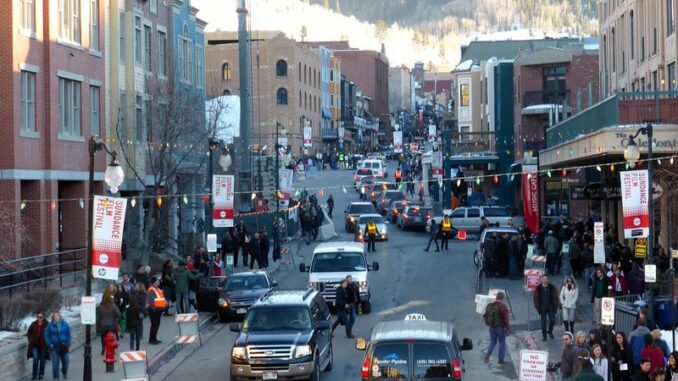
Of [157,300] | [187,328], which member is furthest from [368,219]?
[157,300]

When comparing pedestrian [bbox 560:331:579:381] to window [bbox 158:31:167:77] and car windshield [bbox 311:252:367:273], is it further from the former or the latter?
window [bbox 158:31:167:77]

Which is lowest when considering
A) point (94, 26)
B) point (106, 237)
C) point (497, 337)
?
point (497, 337)

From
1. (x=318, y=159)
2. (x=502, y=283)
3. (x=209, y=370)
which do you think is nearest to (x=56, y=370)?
(x=209, y=370)

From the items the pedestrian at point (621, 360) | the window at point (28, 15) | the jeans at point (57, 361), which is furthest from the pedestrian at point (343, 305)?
the window at point (28, 15)

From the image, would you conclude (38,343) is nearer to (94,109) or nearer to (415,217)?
(94,109)

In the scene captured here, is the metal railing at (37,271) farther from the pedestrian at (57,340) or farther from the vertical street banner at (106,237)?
the vertical street banner at (106,237)

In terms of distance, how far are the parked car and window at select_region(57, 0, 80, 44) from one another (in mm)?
26513

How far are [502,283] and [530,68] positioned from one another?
3553 centimetres

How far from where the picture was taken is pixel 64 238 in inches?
1566

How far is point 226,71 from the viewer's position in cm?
11131

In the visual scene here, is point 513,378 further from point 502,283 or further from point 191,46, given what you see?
point 191,46

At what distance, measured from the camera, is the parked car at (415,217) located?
6150 centimetres

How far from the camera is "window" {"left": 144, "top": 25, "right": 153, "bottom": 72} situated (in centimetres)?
4722

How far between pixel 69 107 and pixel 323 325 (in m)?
18.0
